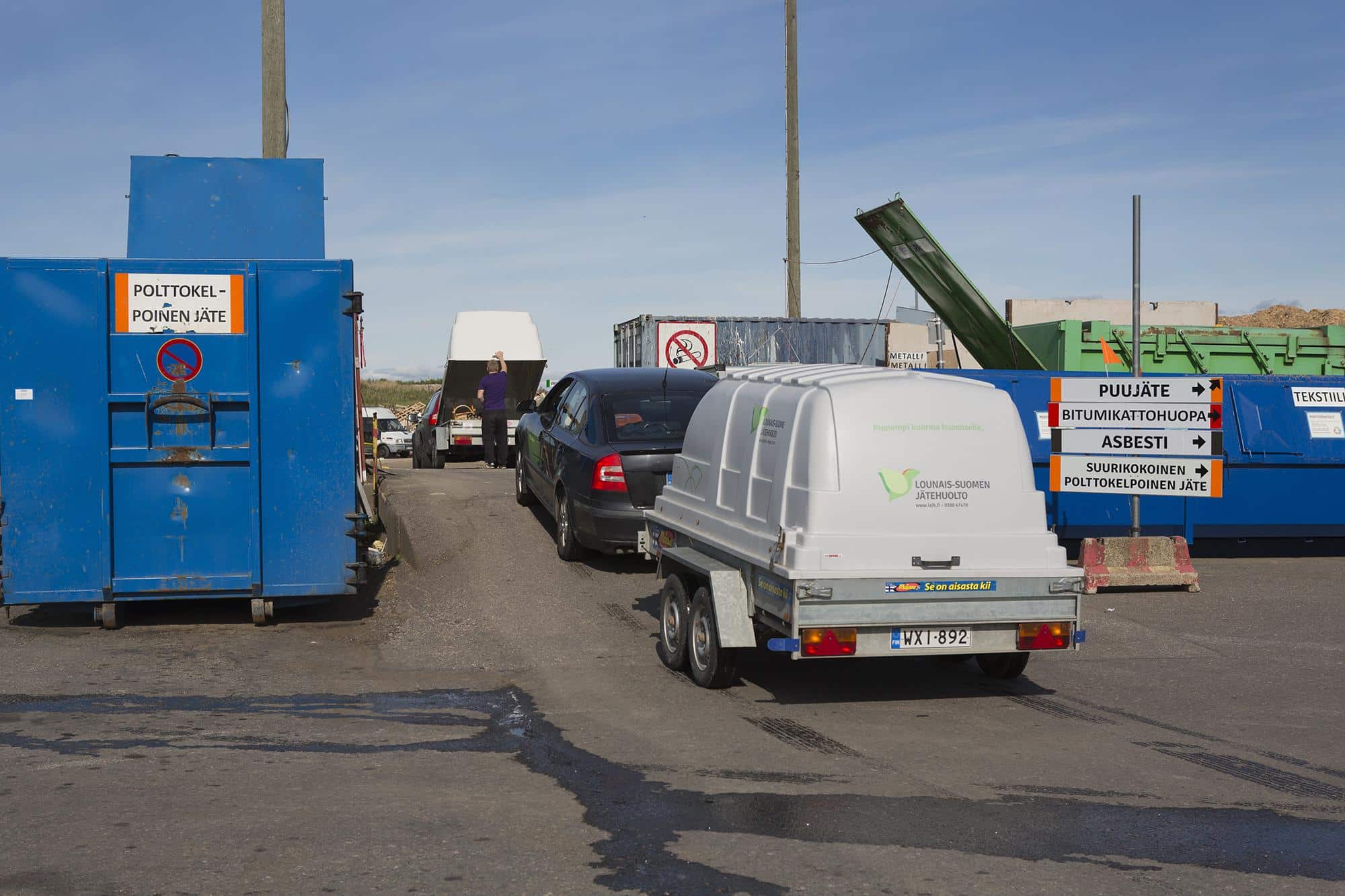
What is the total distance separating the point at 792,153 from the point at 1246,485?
12581mm

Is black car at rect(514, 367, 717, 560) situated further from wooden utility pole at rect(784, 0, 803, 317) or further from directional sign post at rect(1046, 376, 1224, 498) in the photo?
wooden utility pole at rect(784, 0, 803, 317)

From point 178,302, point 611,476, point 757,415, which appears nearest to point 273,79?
point 178,302

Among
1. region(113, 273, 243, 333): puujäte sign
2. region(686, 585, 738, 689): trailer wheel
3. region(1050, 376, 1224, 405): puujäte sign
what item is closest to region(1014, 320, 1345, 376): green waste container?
region(1050, 376, 1224, 405): puujäte sign

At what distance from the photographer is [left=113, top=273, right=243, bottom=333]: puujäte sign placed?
380 inches

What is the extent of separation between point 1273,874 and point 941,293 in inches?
577

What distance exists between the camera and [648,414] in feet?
39.4

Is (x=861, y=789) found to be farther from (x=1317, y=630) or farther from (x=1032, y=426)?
(x=1032, y=426)

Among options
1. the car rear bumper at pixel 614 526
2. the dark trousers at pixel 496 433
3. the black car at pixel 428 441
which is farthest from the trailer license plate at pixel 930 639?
the black car at pixel 428 441

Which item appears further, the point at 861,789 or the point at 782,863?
the point at 861,789

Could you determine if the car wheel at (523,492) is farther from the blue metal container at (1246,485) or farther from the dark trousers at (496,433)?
the dark trousers at (496,433)

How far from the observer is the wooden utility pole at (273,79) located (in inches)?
536

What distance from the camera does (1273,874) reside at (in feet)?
15.4

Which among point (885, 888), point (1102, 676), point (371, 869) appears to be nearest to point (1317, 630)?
point (1102, 676)

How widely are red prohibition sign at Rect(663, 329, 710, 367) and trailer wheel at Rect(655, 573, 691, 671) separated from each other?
17.1 meters
